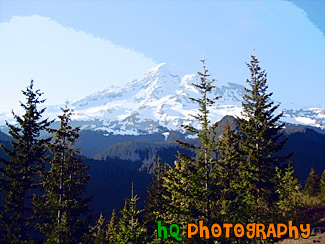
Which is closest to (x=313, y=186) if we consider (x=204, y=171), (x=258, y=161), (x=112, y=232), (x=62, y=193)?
(x=112, y=232)

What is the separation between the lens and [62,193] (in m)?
20.6

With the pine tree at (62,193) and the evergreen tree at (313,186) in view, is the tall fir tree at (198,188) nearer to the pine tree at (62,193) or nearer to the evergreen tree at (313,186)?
the pine tree at (62,193)

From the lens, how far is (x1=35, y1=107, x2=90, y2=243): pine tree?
1977cm

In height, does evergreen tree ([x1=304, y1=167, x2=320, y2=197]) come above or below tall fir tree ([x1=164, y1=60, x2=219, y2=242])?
below

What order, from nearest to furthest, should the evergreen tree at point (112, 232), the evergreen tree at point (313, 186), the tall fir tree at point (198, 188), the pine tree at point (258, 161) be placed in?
the tall fir tree at point (198, 188), the pine tree at point (258, 161), the evergreen tree at point (112, 232), the evergreen tree at point (313, 186)

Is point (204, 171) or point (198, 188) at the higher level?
point (204, 171)

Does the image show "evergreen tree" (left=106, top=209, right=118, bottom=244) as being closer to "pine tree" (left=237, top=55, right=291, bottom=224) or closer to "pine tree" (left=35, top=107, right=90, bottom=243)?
"pine tree" (left=35, top=107, right=90, bottom=243)

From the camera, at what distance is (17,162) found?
21.5 m

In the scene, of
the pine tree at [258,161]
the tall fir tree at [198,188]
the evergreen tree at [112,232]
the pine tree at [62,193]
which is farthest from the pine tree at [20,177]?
the pine tree at [258,161]

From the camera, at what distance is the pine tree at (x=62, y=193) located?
19.8 metres

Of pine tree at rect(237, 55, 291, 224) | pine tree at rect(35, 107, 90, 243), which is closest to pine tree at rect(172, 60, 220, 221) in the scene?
pine tree at rect(237, 55, 291, 224)

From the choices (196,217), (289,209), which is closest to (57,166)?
(196,217)

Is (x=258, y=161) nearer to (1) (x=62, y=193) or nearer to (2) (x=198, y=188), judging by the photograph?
(2) (x=198, y=188)

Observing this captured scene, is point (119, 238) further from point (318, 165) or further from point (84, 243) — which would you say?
point (318, 165)
